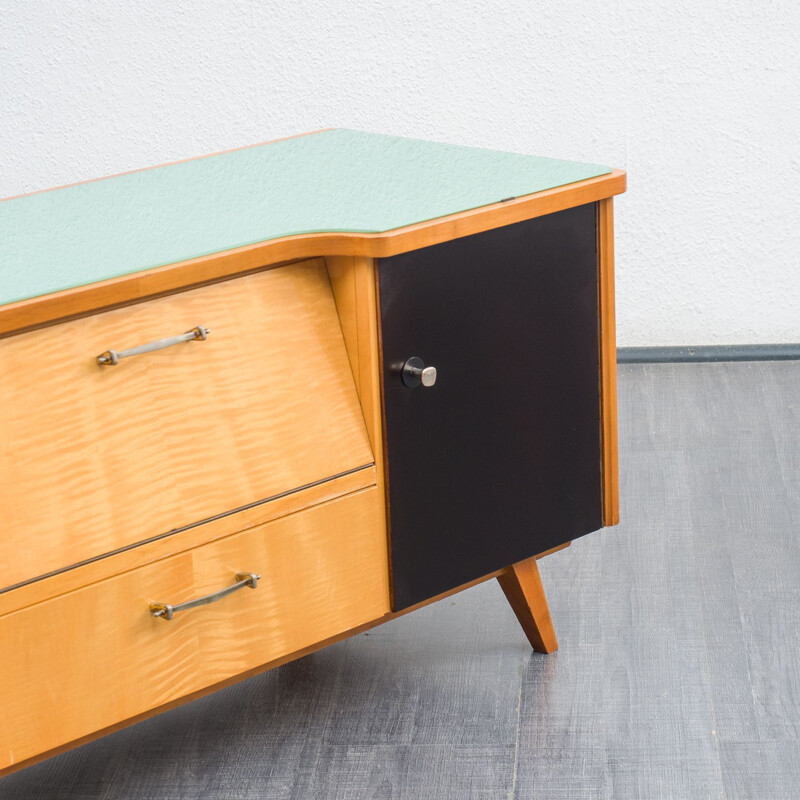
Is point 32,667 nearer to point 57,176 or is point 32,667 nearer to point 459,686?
point 459,686

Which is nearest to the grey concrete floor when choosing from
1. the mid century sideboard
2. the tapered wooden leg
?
the tapered wooden leg

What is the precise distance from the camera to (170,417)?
1.13 metres

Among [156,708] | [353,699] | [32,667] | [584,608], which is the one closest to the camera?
[32,667]

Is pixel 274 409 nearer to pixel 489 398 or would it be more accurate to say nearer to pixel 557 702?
pixel 489 398

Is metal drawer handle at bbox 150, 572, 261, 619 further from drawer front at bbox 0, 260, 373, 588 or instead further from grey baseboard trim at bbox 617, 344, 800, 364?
grey baseboard trim at bbox 617, 344, 800, 364

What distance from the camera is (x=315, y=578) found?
4.12ft

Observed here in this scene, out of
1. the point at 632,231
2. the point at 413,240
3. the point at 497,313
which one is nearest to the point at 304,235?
the point at 413,240

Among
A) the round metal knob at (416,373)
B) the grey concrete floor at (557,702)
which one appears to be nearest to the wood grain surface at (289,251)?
the round metal knob at (416,373)

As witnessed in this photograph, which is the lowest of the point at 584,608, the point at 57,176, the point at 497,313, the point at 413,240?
the point at 584,608

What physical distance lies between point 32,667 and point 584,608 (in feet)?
2.78

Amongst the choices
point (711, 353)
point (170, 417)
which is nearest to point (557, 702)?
point (170, 417)

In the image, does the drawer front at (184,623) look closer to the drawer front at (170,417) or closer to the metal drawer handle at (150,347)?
the drawer front at (170,417)

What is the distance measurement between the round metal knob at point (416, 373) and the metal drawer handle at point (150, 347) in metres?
0.21

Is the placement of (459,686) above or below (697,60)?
below
